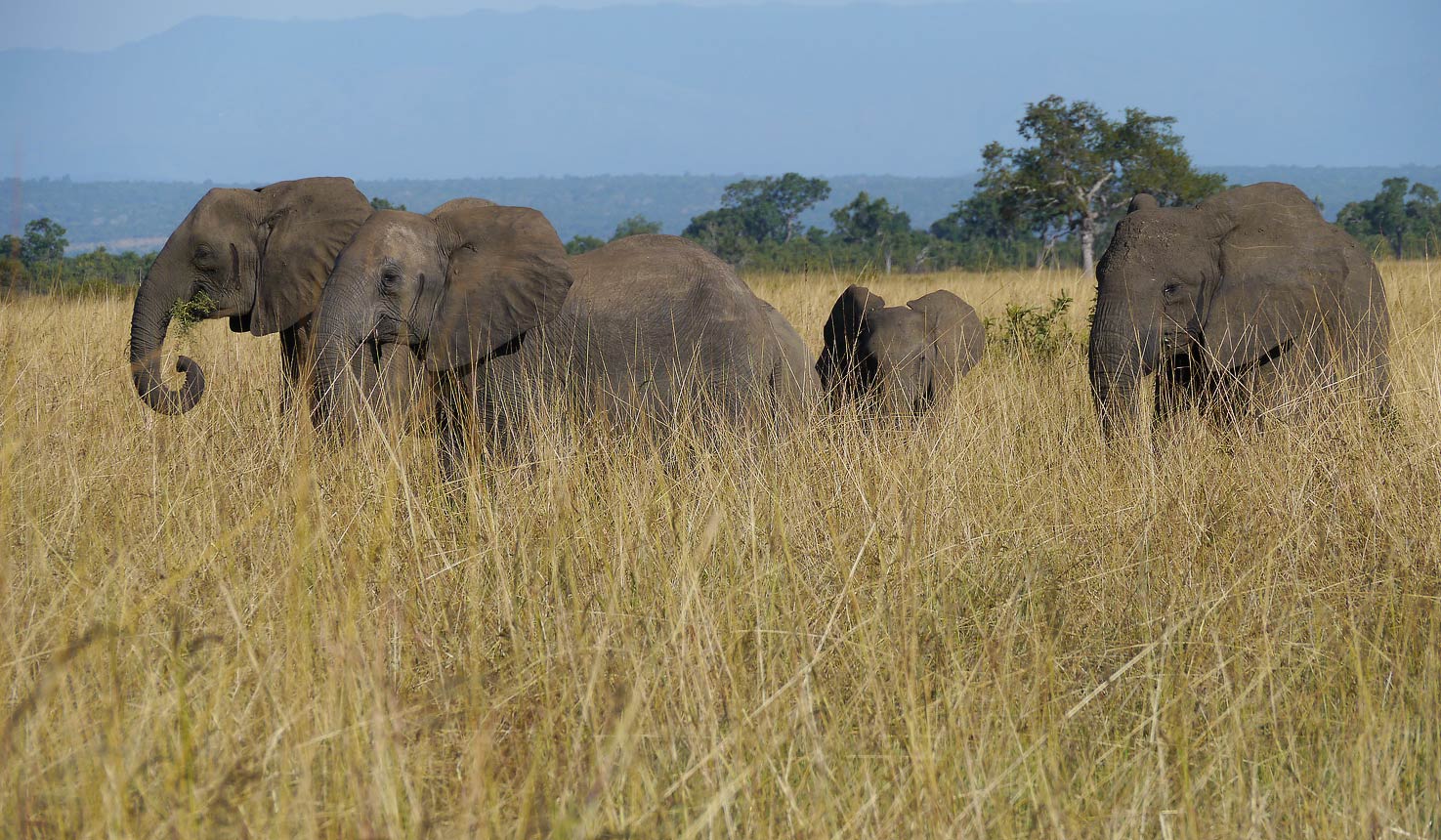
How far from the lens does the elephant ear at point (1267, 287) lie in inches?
252

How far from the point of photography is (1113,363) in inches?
255

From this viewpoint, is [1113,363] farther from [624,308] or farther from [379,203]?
[379,203]

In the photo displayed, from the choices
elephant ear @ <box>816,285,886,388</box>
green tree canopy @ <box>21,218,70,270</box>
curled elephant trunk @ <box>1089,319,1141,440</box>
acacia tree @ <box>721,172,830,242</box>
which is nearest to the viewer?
curled elephant trunk @ <box>1089,319,1141,440</box>

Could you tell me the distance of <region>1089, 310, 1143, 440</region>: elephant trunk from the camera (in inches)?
253

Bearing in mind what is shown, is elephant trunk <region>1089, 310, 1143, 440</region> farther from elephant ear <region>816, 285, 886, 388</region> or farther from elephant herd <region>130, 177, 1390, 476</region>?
elephant ear <region>816, 285, 886, 388</region>

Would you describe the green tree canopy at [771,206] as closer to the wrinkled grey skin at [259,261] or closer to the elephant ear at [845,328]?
the elephant ear at [845,328]

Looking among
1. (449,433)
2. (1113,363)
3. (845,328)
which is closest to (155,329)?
(449,433)

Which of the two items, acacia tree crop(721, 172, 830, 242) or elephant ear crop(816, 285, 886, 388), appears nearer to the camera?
elephant ear crop(816, 285, 886, 388)

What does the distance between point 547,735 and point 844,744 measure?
606mm

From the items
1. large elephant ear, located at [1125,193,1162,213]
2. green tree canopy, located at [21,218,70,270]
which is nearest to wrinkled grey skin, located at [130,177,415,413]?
large elephant ear, located at [1125,193,1162,213]

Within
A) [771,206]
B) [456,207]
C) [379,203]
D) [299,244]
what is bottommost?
[771,206]

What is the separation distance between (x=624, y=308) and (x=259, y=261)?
1741 millimetres

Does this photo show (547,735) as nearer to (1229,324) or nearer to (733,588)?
(733,588)

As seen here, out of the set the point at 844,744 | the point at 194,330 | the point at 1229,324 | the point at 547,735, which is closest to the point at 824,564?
the point at 844,744
